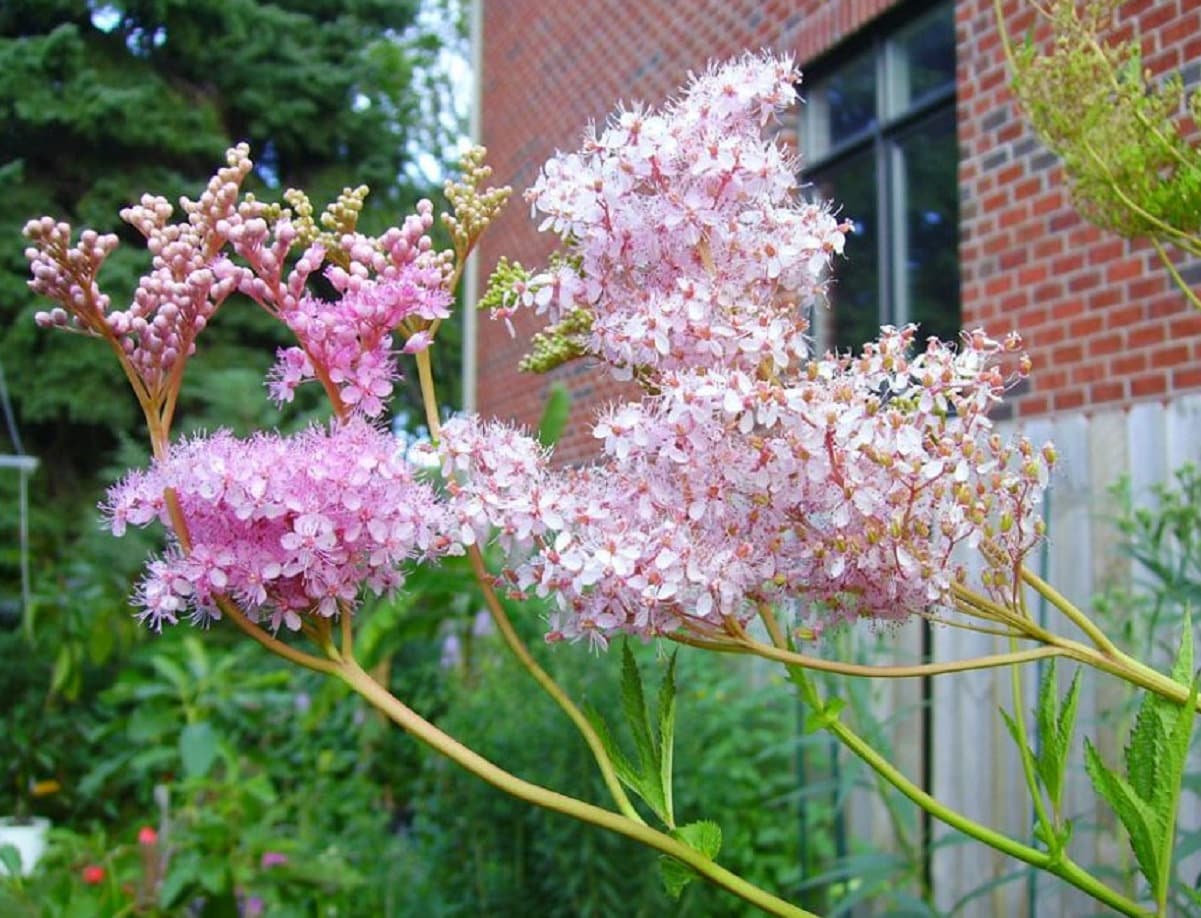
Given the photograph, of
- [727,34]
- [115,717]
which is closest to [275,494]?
[727,34]

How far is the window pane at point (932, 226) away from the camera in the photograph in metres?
4.93

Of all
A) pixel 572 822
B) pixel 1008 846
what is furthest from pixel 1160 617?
pixel 1008 846

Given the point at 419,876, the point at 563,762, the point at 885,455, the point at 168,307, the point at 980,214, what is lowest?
the point at 419,876

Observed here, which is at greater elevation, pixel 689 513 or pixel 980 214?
pixel 980 214

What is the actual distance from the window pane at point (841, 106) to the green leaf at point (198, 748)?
136 inches

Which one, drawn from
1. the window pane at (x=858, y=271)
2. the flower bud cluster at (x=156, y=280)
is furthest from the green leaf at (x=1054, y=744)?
the window pane at (x=858, y=271)

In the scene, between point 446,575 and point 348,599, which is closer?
point 348,599

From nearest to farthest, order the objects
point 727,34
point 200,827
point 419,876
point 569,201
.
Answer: point 569,201 < point 200,827 < point 419,876 < point 727,34

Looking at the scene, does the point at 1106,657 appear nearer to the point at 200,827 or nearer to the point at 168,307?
the point at 168,307

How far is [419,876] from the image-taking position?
462cm

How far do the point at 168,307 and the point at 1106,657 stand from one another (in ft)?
2.47

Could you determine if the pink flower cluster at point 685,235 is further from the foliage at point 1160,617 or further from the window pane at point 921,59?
the window pane at point 921,59

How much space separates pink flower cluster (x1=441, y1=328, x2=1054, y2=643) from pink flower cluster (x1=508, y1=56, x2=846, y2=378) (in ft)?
0.18

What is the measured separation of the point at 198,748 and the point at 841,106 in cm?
364
